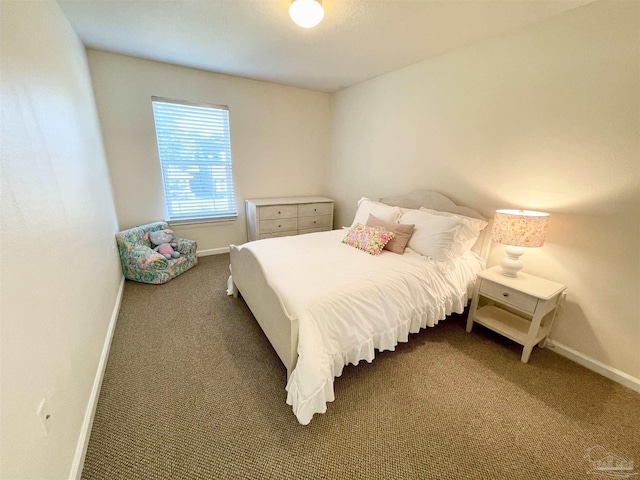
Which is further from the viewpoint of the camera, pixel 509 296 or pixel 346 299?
pixel 509 296

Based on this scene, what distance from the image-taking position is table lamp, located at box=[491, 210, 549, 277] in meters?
1.82

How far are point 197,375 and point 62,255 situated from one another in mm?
1049

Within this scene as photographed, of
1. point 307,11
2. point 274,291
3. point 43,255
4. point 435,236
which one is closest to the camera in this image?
point 43,255

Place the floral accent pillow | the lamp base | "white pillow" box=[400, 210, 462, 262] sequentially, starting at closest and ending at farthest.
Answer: the lamp base → "white pillow" box=[400, 210, 462, 262] → the floral accent pillow

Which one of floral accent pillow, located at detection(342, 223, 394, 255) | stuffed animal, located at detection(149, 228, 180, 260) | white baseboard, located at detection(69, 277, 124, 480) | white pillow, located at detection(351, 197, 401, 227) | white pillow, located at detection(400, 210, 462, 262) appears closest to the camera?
white baseboard, located at detection(69, 277, 124, 480)

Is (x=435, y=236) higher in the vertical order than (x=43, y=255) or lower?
lower

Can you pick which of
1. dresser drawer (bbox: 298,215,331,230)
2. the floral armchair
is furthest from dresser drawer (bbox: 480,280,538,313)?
the floral armchair

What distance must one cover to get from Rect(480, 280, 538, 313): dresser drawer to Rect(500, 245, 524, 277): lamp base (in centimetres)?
17

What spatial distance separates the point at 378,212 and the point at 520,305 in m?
1.45

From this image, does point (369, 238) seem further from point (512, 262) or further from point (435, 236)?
point (512, 262)

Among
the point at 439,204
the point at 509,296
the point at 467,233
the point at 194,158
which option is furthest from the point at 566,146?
the point at 194,158

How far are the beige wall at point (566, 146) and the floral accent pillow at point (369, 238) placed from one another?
2.97 ft

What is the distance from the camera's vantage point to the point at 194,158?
3486mm

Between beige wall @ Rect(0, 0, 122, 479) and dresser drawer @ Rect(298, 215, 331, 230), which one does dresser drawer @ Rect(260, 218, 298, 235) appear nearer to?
dresser drawer @ Rect(298, 215, 331, 230)
